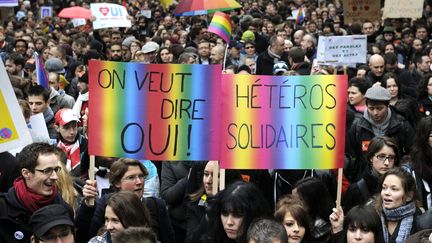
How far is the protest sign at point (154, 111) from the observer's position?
20.8 feet

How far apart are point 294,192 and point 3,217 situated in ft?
6.38

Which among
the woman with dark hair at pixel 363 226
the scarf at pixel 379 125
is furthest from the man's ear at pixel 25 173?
the scarf at pixel 379 125

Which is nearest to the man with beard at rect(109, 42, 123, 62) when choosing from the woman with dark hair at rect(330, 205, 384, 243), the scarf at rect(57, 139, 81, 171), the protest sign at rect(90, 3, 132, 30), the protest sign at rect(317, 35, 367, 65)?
the protest sign at rect(317, 35, 367, 65)

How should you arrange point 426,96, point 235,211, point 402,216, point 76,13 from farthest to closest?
point 76,13 → point 426,96 → point 402,216 → point 235,211

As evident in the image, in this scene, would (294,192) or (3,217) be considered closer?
(3,217)

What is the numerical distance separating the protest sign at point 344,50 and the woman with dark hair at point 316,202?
20.2 ft

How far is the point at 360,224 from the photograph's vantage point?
5695 mm

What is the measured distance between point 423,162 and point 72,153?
281 cm

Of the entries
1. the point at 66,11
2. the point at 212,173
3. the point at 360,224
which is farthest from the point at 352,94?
the point at 66,11

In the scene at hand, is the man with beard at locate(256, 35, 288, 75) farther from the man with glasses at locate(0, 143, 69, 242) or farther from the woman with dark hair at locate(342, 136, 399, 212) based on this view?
A: the man with glasses at locate(0, 143, 69, 242)

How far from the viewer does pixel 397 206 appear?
243 inches

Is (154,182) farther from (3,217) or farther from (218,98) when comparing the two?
(3,217)

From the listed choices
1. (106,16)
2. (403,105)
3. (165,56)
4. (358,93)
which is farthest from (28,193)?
(106,16)

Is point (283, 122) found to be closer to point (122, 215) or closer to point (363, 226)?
point (363, 226)
